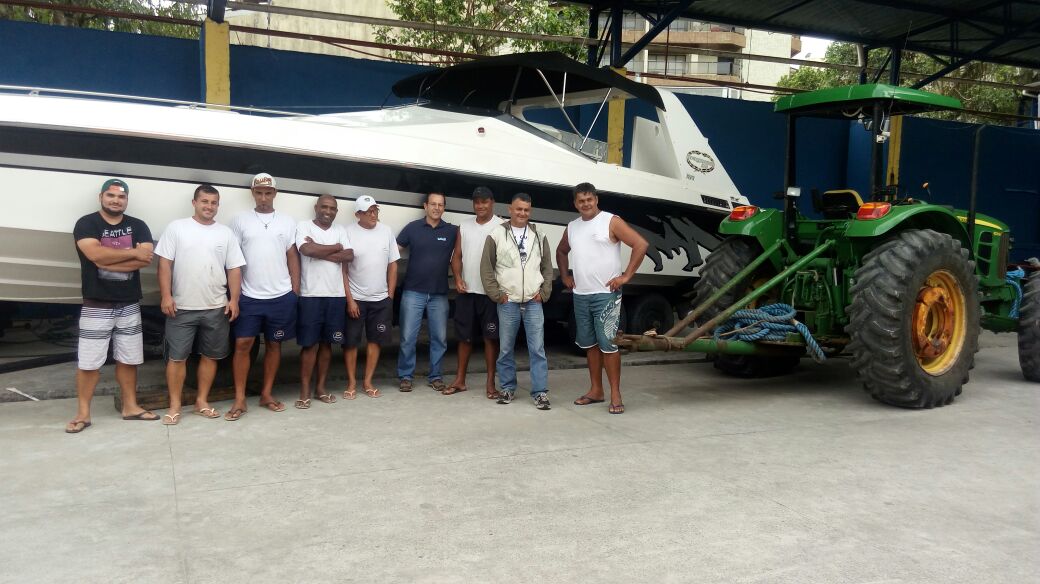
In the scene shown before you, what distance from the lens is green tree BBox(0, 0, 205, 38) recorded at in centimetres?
1390

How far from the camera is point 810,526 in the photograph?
3.54 m

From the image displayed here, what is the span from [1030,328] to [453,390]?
15.6 ft

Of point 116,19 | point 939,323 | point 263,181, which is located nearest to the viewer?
point 263,181

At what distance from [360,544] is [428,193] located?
3409 mm

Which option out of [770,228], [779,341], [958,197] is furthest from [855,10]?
[779,341]

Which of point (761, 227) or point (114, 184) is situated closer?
point (114, 184)

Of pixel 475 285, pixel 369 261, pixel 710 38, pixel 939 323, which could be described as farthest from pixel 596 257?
pixel 710 38

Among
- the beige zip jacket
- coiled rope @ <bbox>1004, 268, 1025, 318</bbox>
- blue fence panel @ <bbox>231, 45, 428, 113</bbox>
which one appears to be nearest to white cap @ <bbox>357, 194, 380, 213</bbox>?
the beige zip jacket

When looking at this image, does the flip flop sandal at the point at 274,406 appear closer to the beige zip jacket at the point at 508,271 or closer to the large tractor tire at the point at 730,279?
the beige zip jacket at the point at 508,271

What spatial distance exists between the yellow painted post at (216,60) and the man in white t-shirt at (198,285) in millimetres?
3643

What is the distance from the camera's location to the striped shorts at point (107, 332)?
16.0 feet

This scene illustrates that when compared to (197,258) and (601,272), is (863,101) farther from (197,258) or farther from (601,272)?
(197,258)

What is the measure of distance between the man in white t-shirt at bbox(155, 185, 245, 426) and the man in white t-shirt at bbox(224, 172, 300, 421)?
98 millimetres

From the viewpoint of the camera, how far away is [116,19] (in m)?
16.1
